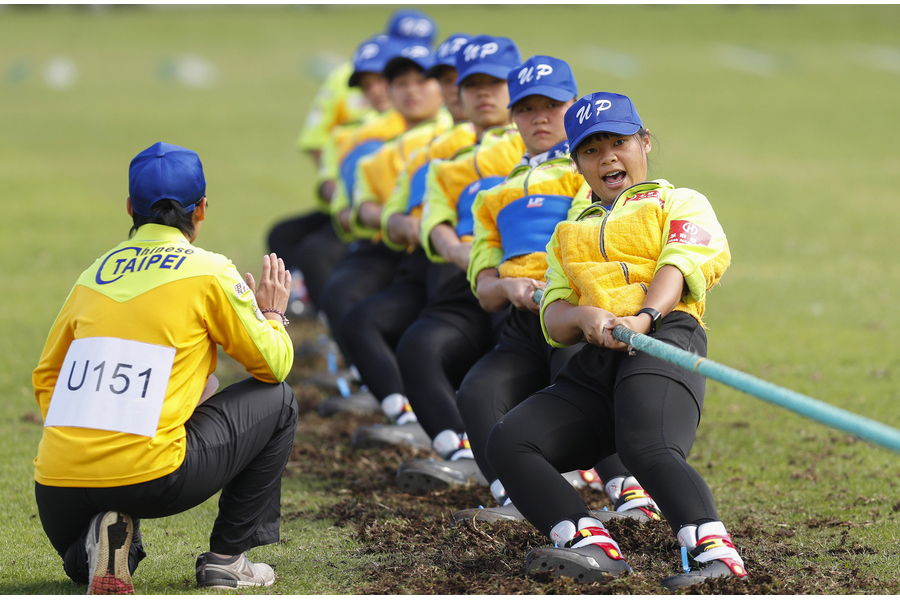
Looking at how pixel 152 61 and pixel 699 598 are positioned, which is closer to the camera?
pixel 699 598

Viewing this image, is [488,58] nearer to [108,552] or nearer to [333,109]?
[108,552]

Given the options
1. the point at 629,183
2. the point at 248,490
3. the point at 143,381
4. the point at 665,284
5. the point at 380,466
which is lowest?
the point at 380,466

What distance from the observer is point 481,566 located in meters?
3.75

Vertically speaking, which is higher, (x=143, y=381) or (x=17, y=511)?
(x=143, y=381)

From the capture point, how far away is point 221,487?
3.62 metres

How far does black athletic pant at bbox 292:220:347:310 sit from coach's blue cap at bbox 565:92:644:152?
184 inches

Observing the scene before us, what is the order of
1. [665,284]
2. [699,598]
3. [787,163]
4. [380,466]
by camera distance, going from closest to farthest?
[699,598], [665,284], [380,466], [787,163]

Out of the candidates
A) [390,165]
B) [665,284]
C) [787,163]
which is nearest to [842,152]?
[787,163]

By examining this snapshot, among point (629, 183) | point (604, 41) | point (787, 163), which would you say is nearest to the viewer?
point (629, 183)

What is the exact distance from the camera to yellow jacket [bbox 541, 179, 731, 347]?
360 cm

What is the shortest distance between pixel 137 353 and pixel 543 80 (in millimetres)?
2210

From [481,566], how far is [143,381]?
4.34 feet

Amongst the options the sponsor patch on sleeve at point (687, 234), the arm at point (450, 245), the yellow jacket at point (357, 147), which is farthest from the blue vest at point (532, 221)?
the yellow jacket at point (357, 147)

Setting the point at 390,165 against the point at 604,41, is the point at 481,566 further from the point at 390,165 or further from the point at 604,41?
the point at 604,41
